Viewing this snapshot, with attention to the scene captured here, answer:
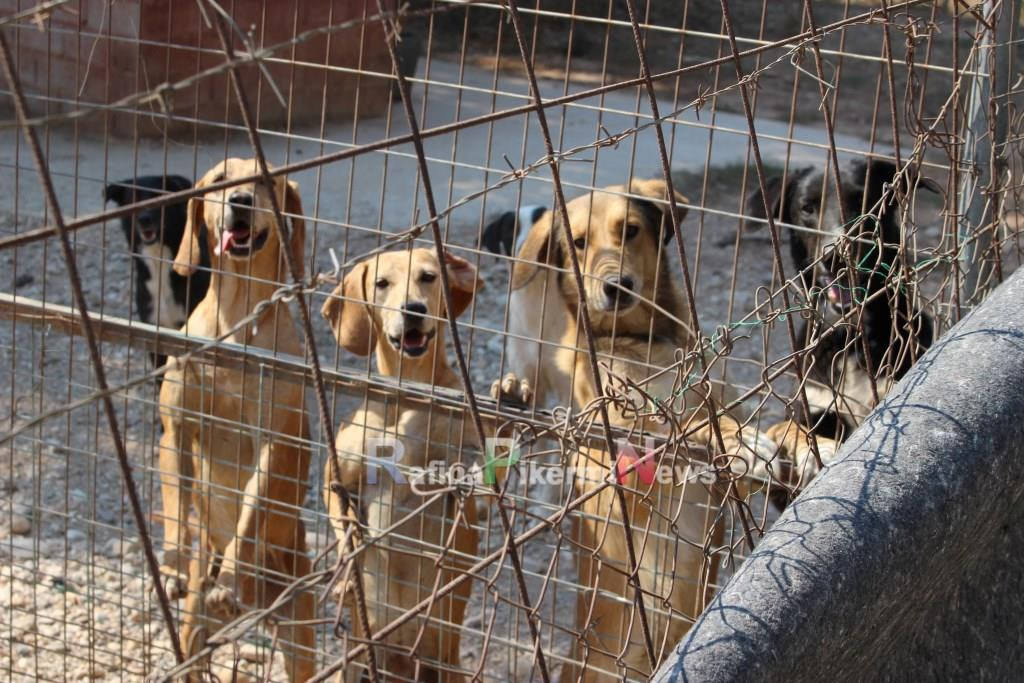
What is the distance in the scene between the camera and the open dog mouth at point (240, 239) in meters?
3.88

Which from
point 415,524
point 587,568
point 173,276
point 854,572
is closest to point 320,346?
point 173,276

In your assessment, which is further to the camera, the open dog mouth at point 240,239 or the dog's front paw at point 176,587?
the open dog mouth at point 240,239

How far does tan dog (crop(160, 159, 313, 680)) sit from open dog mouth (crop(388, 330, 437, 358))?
32 cm

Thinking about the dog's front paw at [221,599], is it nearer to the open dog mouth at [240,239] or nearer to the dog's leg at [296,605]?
the dog's leg at [296,605]

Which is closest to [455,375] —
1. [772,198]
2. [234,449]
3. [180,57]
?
[234,449]

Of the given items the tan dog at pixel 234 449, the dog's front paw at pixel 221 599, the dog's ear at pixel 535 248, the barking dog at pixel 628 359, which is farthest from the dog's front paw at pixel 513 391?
the dog's front paw at pixel 221 599

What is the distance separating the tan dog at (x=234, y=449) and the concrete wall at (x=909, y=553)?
203 cm

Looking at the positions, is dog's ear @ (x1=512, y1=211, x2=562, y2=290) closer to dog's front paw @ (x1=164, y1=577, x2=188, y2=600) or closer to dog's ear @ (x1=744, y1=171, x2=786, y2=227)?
dog's ear @ (x1=744, y1=171, x2=786, y2=227)

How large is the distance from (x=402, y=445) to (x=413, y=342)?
307mm

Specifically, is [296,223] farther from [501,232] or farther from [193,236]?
[501,232]

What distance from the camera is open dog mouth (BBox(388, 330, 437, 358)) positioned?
11.6 feet

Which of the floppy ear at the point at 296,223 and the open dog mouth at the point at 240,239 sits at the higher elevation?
the floppy ear at the point at 296,223

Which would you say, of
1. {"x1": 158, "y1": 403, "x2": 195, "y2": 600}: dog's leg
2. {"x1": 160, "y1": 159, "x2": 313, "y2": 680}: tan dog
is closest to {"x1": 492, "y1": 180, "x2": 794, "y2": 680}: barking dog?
{"x1": 160, "y1": 159, "x2": 313, "y2": 680}: tan dog

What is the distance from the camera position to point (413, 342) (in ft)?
11.7
